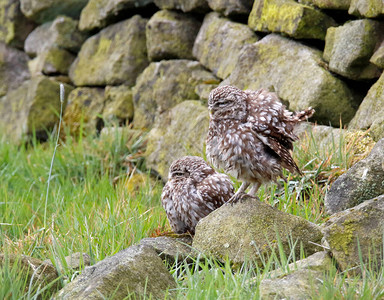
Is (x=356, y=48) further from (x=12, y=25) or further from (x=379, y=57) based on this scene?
(x=12, y=25)

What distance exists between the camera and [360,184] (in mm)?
3738

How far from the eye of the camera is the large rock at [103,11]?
771 centimetres

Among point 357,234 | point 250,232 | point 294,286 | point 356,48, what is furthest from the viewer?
point 356,48

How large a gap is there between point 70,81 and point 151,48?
2.08 m

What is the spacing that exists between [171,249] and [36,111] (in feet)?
17.2

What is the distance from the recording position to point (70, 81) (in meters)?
8.88

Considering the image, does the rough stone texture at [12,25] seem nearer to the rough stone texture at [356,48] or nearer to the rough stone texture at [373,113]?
the rough stone texture at [356,48]

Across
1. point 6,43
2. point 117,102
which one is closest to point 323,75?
point 117,102

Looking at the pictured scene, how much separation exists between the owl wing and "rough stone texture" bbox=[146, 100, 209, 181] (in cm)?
195

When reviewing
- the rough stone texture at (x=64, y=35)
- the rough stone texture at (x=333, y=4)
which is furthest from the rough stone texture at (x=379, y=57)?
the rough stone texture at (x=64, y=35)

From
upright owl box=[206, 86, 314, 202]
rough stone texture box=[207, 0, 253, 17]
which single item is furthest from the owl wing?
rough stone texture box=[207, 0, 253, 17]

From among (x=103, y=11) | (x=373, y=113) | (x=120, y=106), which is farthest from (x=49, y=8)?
(x=373, y=113)

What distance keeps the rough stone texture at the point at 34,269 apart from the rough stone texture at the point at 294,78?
2.87 m

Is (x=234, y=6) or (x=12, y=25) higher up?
(x=234, y=6)
